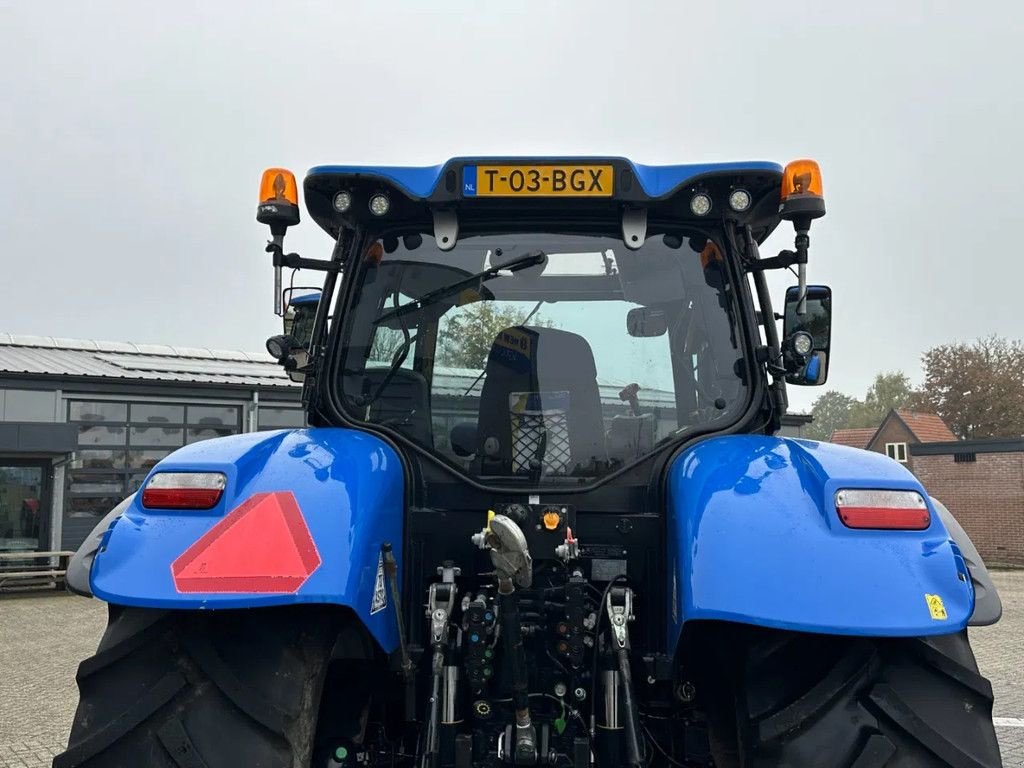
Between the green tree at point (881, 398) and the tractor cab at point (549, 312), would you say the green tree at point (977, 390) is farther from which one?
the tractor cab at point (549, 312)

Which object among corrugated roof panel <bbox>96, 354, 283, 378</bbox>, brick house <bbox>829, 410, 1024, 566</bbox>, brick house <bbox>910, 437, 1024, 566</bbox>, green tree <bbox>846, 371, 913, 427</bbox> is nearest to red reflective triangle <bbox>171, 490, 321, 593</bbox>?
corrugated roof panel <bbox>96, 354, 283, 378</bbox>

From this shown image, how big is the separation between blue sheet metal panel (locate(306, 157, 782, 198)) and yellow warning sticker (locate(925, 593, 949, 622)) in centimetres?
141

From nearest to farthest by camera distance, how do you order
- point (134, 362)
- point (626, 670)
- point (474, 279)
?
point (626, 670) → point (474, 279) → point (134, 362)

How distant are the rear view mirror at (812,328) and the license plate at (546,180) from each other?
826mm

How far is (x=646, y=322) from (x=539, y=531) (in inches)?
33.6

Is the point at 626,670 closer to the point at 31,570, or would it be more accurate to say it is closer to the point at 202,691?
the point at 202,691

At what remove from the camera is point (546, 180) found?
289 centimetres

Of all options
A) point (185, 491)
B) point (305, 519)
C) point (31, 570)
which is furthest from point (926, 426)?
point (185, 491)

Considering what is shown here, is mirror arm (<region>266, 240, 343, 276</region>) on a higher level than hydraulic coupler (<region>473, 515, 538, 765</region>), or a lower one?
higher

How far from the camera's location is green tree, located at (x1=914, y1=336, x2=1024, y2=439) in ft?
147

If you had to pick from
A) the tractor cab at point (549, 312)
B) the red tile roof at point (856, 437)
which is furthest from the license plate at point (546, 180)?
the red tile roof at point (856, 437)

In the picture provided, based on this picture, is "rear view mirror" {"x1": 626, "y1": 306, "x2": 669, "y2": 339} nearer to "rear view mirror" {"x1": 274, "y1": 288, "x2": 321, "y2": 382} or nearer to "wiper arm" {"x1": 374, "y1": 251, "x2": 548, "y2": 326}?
"wiper arm" {"x1": 374, "y1": 251, "x2": 548, "y2": 326}

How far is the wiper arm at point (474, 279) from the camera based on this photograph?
122 inches

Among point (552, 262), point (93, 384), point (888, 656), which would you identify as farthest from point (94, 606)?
point (888, 656)
